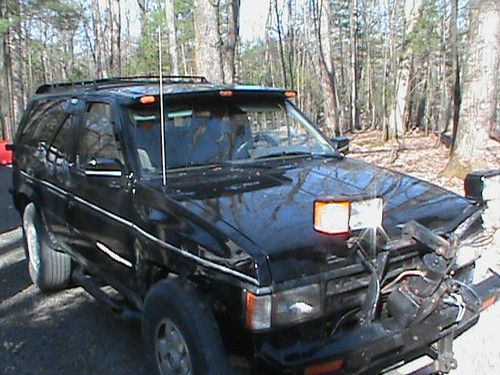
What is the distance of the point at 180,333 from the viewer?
2705 mm

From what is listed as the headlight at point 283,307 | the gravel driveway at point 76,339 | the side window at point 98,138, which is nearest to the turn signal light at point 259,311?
the headlight at point 283,307

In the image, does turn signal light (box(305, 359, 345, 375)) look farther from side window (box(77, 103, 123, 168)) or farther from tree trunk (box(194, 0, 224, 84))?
tree trunk (box(194, 0, 224, 84))

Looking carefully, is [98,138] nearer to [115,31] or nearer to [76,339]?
[76,339]

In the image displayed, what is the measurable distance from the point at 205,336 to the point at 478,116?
7.38 meters

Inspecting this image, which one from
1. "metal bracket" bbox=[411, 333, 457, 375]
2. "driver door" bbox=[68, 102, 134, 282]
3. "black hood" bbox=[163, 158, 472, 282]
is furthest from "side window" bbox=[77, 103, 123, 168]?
"metal bracket" bbox=[411, 333, 457, 375]

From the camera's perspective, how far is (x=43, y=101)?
5.21m

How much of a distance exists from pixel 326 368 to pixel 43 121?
3.95 m

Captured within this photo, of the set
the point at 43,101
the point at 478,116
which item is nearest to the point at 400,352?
the point at 43,101

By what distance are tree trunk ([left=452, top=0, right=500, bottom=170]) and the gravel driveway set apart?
4965 mm

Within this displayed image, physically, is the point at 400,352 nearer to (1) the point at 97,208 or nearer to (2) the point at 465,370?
(2) the point at 465,370

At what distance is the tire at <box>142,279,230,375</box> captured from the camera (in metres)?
2.52

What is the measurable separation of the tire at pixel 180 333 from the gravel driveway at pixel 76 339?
0.65 meters

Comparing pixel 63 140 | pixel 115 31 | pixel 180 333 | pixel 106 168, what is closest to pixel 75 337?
pixel 106 168

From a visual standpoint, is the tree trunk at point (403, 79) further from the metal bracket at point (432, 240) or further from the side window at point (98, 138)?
the metal bracket at point (432, 240)
